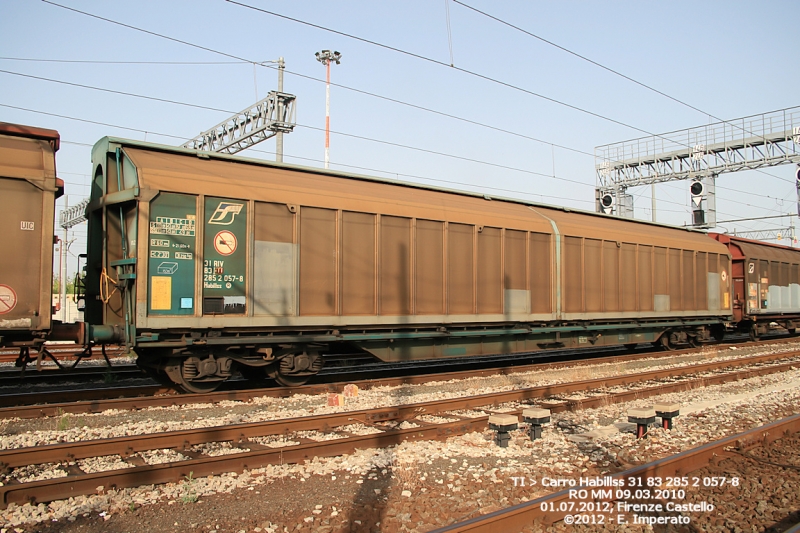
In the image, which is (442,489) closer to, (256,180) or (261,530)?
(261,530)

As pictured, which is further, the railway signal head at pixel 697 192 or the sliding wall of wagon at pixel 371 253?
the railway signal head at pixel 697 192

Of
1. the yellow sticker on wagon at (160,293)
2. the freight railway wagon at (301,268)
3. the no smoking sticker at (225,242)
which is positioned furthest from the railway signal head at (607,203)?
the yellow sticker on wagon at (160,293)

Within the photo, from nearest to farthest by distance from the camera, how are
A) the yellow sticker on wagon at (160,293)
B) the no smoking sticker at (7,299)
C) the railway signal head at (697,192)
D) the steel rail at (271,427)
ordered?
the steel rail at (271,427) → the no smoking sticker at (7,299) → the yellow sticker on wagon at (160,293) → the railway signal head at (697,192)

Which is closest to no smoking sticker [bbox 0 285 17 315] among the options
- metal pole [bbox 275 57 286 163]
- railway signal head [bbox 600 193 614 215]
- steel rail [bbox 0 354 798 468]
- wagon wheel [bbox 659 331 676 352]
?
steel rail [bbox 0 354 798 468]

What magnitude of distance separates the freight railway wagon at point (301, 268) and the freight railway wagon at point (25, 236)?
3.35 ft

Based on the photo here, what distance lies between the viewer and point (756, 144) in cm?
3131

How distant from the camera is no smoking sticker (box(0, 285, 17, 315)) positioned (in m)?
8.02

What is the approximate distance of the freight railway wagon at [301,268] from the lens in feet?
30.7

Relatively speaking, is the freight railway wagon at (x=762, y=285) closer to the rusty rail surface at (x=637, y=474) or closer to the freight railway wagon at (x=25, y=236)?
the rusty rail surface at (x=637, y=474)

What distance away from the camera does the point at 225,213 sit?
984cm

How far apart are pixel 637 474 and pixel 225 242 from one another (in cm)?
697

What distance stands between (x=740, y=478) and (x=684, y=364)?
10784 millimetres

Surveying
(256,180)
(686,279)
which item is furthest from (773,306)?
(256,180)

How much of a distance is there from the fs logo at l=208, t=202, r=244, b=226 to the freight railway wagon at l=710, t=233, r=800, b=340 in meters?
18.6
